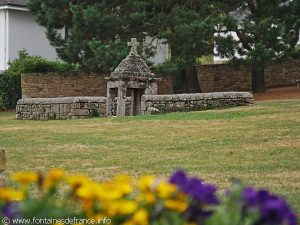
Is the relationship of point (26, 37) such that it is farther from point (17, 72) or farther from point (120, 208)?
point (120, 208)

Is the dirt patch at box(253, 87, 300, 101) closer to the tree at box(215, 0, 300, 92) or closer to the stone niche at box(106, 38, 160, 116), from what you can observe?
the tree at box(215, 0, 300, 92)

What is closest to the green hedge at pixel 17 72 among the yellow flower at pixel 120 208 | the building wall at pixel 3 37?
the building wall at pixel 3 37

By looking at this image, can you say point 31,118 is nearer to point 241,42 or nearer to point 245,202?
point 241,42

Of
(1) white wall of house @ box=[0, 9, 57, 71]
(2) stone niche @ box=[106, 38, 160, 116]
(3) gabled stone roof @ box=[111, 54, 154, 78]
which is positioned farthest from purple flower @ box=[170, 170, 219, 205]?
(1) white wall of house @ box=[0, 9, 57, 71]

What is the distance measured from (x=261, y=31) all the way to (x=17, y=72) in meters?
11.9

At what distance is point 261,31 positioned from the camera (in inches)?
1001

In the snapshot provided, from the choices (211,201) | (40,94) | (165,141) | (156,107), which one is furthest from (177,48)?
(211,201)

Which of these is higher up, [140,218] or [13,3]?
[13,3]

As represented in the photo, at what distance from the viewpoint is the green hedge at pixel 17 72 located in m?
30.7

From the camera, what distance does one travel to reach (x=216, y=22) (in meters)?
24.8

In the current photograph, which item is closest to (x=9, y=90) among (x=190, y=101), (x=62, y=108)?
(x=62, y=108)

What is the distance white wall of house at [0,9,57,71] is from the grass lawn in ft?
55.9

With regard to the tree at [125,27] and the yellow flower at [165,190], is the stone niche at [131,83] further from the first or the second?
the yellow flower at [165,190]

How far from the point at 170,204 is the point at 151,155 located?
9069mm
